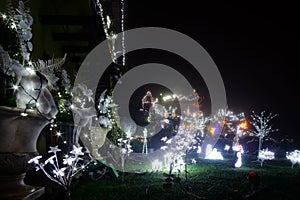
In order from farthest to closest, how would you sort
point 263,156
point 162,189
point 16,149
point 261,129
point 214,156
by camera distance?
point 261,129
point 214,156
point 263,156
point 162,189
point 16,149

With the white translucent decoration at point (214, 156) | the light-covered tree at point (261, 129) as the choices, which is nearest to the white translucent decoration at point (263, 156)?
the light-covered tree at point (261, 129)

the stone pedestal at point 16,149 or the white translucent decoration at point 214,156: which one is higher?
the stone pedestal at point 16,149

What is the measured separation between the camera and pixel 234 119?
36.3 metres

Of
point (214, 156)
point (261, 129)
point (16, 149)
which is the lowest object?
point (214, 156)

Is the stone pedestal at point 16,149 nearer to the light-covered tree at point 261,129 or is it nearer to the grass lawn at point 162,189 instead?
the grass lawn at point 162,189

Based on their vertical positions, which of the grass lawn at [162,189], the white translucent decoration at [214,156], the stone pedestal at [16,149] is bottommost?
the white translucent decoration at [214,156]

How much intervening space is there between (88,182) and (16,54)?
508cm

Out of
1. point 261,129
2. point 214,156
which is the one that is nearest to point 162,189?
point 214,156

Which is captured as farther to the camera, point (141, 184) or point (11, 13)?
point (141, 184)

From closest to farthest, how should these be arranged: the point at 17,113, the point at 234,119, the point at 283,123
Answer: the point at 17,113 → the point at 283,123 → the point at 234,119

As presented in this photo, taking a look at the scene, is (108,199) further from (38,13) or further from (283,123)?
(283,123)

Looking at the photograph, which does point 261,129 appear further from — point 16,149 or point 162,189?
point 16,149

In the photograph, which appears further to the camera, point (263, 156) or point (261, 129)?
point (261, 129)

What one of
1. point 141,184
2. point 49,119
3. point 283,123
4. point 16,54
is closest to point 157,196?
point 141,184
